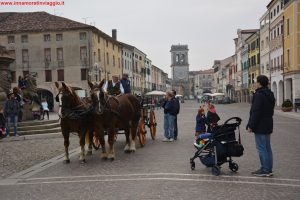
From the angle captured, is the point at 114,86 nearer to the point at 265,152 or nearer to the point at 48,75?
the point at 265,152

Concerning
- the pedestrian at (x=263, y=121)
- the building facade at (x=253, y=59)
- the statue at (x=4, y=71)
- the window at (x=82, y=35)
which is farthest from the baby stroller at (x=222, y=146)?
the building facade at (x=253, y=59)

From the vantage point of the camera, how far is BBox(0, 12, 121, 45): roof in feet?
189

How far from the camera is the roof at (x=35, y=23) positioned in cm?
5747

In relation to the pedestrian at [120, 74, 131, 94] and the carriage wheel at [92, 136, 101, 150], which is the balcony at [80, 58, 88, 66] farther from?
the carriage wheel at [92, 136, 101, 150]

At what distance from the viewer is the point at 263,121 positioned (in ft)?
26.9

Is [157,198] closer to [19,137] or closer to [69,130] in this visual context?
[69,130]

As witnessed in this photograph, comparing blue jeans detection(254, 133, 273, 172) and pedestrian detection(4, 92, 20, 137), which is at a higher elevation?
pedestrian detection(4, 92, 20, 137)

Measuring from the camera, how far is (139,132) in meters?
A: 13.4

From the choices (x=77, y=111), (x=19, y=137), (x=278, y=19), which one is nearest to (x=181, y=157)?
(x=77, y=111)

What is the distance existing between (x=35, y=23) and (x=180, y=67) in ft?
336

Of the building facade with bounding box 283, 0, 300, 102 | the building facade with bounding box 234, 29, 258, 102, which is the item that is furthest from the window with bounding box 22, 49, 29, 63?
the building facade with bounding box 234, 29, 258, 102

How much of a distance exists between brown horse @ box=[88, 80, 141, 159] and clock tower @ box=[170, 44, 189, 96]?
5617 inches

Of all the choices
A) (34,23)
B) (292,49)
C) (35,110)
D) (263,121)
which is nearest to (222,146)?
(263,121)

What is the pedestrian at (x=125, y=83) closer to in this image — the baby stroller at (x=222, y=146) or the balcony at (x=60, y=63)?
the baby stroller at (x=222, y=146)
